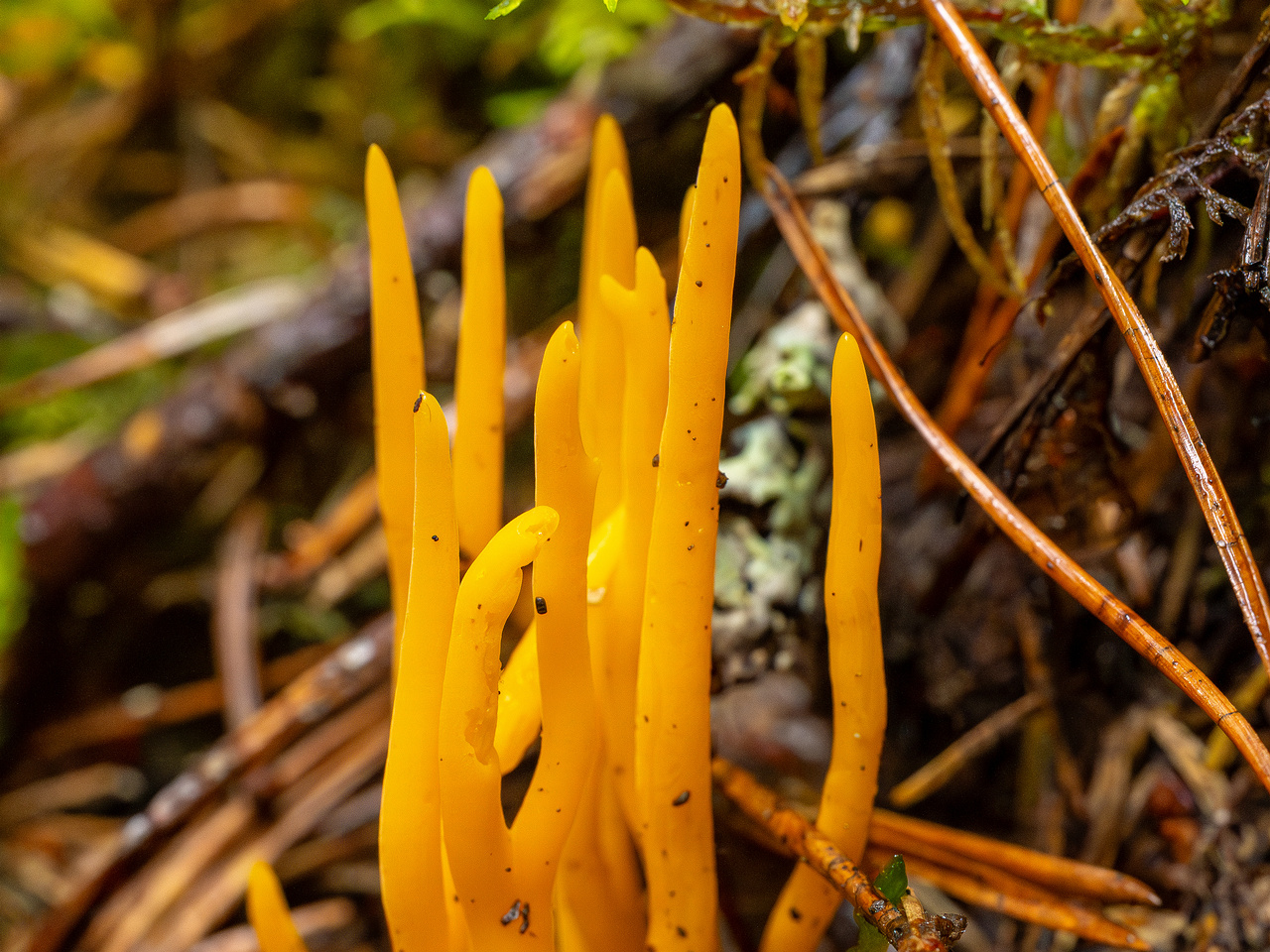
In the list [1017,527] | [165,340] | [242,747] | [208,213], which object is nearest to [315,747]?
[242,747]

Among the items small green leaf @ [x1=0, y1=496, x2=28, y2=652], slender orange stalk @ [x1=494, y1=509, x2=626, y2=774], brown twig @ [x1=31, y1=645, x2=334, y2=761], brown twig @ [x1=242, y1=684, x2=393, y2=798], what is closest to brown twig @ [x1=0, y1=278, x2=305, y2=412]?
small green leaf @ [x1=0, y1=496, x2=28, y2=652]

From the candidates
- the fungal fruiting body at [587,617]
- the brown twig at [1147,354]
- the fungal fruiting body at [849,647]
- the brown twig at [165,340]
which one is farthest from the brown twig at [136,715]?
the brown twig at [1147,354]

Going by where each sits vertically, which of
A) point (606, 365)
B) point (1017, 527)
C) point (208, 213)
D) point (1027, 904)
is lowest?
point (1027, 904)

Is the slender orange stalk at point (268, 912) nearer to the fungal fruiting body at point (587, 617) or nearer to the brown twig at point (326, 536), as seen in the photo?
the fungal fruiting body at point (587, 617)

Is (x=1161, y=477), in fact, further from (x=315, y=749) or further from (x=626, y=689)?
(x=315, y=749)

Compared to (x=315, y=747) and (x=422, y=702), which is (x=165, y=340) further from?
(x=422, y=702)

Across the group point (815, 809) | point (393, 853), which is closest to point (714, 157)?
point (393, 853)
